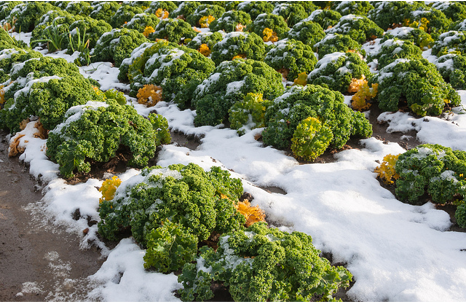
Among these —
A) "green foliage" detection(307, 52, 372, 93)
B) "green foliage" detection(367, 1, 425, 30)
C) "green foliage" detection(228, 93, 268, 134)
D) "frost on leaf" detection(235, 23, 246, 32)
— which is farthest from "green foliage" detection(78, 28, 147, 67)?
"green foliage" detection(367, 1, 425, 30)

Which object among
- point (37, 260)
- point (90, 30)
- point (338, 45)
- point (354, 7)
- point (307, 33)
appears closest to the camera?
point (37, 260)

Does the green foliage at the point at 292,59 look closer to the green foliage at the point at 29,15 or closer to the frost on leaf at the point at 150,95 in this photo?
the frost on leaf at the point at 150,95

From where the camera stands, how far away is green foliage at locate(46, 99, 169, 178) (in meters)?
5.25

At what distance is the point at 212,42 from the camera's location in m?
10.1

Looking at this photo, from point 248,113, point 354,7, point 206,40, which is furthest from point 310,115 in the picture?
point 354,7

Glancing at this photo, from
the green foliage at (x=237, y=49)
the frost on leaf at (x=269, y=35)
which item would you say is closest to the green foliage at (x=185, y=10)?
the frost on leaf at (x=269, y=35)

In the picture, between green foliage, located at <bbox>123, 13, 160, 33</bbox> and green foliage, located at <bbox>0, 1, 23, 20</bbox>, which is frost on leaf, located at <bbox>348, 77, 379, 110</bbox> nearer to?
green foliage, located at <bbox>123, 13, 160, 33</bbox>

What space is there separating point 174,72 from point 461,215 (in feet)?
20.5

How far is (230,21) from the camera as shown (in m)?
12.2

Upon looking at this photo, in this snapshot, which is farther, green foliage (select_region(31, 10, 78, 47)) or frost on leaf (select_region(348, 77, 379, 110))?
green foliage (select_region(31, 10, 78, 47))

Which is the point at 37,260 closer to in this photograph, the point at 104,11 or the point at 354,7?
the point at 104,11

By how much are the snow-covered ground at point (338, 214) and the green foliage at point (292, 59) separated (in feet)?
8.55

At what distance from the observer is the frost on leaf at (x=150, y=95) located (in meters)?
8.16

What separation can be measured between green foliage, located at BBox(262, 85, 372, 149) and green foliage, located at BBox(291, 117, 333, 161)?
19 cm
